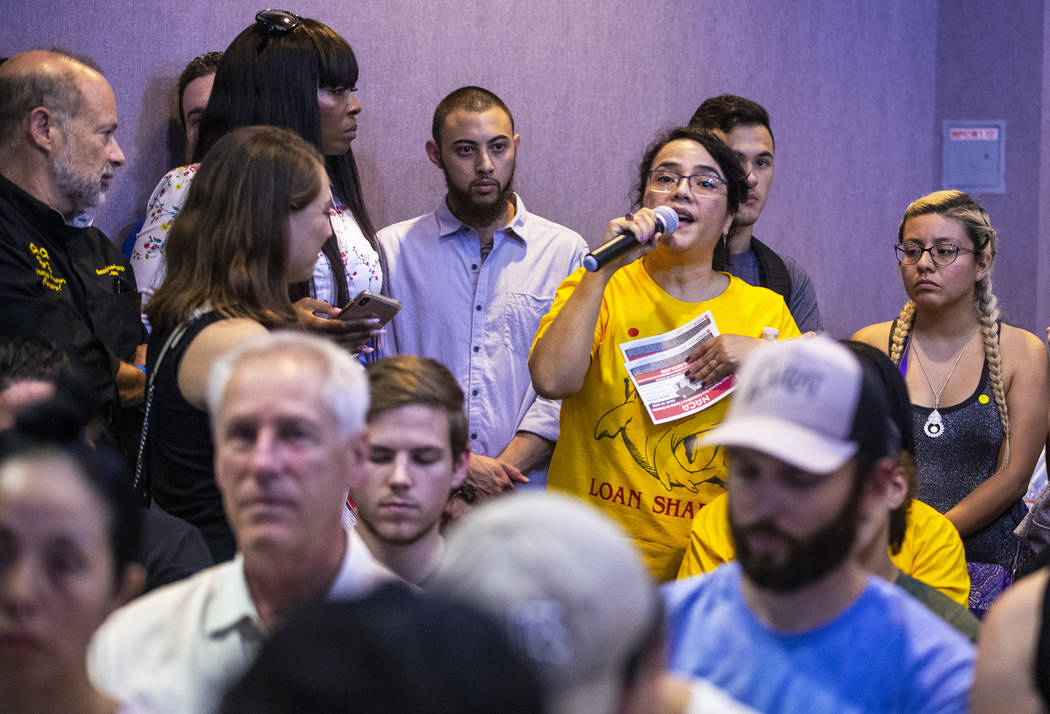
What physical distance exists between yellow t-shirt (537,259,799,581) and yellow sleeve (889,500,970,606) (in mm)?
497

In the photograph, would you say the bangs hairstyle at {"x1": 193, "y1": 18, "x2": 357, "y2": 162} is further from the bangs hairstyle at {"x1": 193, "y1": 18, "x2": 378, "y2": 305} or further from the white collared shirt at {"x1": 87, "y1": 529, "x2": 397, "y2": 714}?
the white collared shirt at {"x1": 87, "y1": 529, "x2": 397, "y2": 714}

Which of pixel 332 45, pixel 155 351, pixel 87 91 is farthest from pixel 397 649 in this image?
pixel 332 45

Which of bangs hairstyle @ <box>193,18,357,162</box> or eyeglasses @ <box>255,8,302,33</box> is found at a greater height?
eyeglasses @ <box>255,8,302,33</box>

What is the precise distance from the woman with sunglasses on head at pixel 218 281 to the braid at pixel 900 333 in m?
1.64

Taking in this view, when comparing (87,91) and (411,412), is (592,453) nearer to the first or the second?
(411,412)

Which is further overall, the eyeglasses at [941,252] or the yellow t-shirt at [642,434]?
the eyeglasses at [941,252]

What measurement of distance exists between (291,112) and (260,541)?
1.60 m

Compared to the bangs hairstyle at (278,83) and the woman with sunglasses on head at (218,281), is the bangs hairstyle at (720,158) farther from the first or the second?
the woman with sunglasses on head at (218,281)

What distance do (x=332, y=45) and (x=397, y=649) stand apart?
7.69 feet

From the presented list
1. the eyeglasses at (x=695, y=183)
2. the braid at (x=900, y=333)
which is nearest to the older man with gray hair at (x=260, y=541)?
the eyeglasses at (x=695, y=183)

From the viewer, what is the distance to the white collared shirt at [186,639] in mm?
1351

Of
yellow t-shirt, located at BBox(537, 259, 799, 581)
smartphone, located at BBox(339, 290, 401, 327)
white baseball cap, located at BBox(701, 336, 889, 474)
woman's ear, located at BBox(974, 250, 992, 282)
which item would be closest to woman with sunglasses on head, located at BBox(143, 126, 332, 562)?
smartphone, located at BBox(339, 290, 401, 327)

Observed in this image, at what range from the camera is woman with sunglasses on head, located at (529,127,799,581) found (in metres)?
2.46

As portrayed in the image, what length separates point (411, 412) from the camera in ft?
6.50
